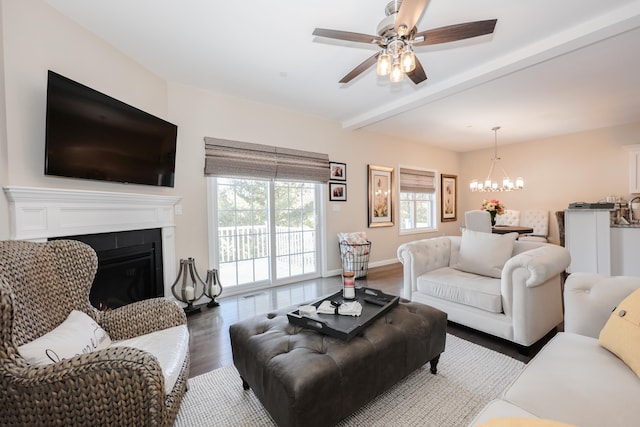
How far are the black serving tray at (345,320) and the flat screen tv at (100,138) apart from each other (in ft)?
6.54

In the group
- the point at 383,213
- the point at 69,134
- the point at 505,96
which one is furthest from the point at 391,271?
the point at 69,134

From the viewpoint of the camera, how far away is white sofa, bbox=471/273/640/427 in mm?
898

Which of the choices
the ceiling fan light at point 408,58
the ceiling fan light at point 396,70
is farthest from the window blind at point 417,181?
the ceiling fan light at point 408,58

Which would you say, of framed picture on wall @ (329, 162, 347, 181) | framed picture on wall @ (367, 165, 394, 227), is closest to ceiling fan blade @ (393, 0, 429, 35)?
framed picture on wall @ (329, 162, 347, 181)

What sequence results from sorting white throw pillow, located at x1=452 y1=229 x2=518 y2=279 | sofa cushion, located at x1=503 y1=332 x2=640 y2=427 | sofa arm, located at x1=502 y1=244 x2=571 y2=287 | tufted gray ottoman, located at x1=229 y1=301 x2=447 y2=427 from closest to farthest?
sofa cushion, located at x1=503 y1=332 x2=640 y2=427 → tufted gray ottoman, located at x1=229 y1=301 x2=447 y2=427 → sofa arm, located at x1=502 y1=244 x2=571 y2=287 → white throw pillow, located at x1=452 y1=229 x2=518 y2=279

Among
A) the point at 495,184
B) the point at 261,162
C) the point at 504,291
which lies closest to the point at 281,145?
the point at 261,162

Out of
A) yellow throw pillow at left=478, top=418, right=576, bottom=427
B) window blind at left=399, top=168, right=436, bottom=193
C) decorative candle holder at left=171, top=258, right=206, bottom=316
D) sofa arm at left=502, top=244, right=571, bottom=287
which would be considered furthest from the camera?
window blind at left=399, top=168, right=436, bottom=193

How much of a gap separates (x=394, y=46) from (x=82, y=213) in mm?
2612

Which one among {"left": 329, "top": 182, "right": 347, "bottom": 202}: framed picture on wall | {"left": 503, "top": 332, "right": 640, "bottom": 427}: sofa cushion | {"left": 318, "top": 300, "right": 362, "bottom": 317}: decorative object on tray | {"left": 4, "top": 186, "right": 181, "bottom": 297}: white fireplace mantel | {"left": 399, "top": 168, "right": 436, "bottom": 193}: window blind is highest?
{"left": 399, "top": 168, "right": 436, "bottom": 193}: window blind

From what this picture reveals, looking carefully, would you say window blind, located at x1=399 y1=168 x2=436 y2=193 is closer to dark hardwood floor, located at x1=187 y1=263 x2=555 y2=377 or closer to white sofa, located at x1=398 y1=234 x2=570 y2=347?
dark hardwood floor, located at x1=187 y1=263 x2=555 y2=377

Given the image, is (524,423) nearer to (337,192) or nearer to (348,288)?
(348,288)

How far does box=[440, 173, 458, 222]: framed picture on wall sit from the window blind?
0.39m

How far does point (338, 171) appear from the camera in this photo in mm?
4625

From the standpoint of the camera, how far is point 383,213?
17.5 feet
